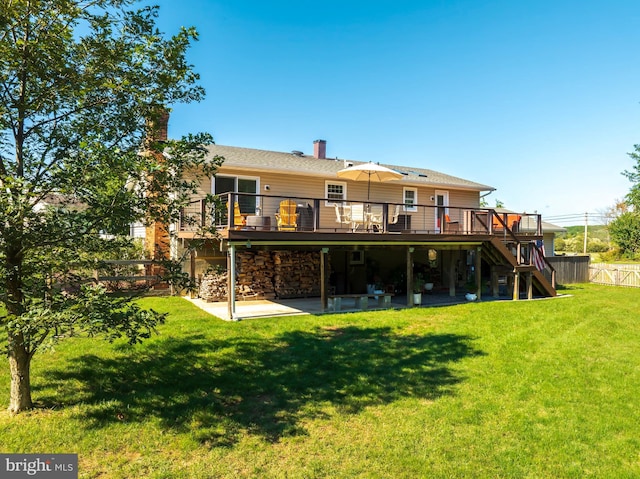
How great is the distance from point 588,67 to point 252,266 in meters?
14.9

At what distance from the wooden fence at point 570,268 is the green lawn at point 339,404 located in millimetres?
13227

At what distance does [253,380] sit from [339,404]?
5.14ft

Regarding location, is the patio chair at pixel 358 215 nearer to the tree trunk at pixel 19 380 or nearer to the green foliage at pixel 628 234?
the tree trunk at pixel 19 380

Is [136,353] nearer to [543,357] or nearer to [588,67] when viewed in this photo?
[543,357]

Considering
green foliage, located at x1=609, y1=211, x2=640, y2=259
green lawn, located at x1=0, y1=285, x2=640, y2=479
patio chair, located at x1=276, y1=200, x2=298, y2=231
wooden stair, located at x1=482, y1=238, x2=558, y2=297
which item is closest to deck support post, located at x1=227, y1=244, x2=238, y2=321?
green lawn, located at x1=0, y1=285, x2=640, y2=479

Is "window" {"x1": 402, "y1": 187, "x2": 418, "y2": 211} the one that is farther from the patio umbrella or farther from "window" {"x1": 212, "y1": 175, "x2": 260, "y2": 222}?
"window" {"x1": 212, "y1": 175, "x2": 260, "y2": 222}

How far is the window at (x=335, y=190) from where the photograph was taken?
15.7m

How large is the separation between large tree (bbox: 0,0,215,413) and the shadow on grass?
1.25 m

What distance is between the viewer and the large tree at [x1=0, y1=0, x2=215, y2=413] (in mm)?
4078

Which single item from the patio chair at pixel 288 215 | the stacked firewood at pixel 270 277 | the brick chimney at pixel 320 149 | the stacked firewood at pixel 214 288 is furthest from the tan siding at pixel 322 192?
the brick chimney at pixel 320 149

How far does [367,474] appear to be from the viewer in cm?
387

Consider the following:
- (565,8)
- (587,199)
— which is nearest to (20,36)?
(565,8)

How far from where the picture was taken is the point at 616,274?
2108cm

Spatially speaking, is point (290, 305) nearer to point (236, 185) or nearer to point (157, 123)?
point (236, 185)
